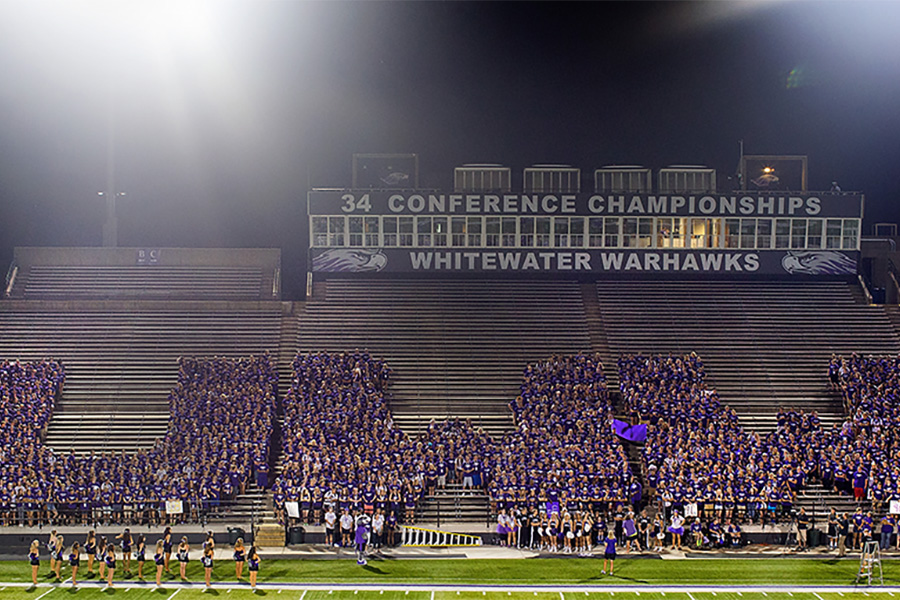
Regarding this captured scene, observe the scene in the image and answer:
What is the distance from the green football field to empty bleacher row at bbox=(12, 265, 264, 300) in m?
21.1

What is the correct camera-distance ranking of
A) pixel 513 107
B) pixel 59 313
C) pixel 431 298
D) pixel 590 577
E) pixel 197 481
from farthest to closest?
1. pixel 513 107
2. pixel 431 298
3. pixel 59 313
4. pixel 197 481
5. pixel 590 577

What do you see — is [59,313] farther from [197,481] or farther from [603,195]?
[603,195]

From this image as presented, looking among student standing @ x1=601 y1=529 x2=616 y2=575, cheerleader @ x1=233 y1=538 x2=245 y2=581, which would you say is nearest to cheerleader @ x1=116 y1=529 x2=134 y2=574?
cheerleader @ x1=233 y1=538 x2=245 y2=581

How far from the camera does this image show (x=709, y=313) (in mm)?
43438

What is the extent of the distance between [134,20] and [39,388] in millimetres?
17402

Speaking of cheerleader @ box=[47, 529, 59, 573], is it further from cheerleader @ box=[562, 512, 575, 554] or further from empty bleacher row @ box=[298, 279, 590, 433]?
cheerleader @ box=[562, 512, 575, 554]

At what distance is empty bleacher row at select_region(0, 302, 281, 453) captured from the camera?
1369 inches

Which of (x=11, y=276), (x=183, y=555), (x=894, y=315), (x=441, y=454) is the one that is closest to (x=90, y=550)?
(x=183, y=555)

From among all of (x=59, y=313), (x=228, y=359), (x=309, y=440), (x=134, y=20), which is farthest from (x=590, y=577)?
(x=134, y=20)

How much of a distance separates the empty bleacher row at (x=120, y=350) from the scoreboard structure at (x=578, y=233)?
581 cm

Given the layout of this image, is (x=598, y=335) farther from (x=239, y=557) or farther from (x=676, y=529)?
(x=239, y=557)

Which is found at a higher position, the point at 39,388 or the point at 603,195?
the point at 603,195

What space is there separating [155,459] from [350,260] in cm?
1695

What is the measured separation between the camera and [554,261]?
45.1 m
